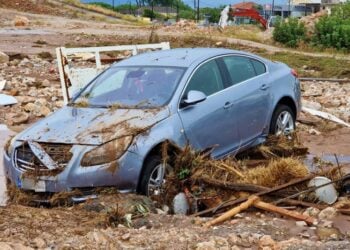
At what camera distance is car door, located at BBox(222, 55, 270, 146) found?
927 centimetres

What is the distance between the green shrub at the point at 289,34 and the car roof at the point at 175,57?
99.4 feet

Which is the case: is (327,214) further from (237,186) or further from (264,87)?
(264,87)

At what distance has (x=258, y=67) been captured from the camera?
10.1 meters

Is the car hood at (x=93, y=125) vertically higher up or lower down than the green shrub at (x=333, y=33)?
higher up

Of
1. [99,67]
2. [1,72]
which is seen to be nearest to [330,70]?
[1,72]

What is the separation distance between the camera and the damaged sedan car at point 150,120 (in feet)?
24.4

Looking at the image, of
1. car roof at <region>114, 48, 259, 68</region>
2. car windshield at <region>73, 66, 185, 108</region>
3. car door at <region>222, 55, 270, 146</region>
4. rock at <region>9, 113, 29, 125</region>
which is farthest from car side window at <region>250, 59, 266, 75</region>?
rock at <region>9, 113, 29, 125</region>

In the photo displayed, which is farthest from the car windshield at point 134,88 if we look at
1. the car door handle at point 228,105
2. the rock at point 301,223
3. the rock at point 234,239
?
the rock at point 234,239

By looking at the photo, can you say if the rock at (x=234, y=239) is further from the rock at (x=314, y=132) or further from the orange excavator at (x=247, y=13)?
the orange excavator at (x=247, y=13)

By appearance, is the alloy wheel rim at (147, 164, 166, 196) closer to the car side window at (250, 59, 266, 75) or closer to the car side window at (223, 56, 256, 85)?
the car side window at (223, 56, 256, 85)

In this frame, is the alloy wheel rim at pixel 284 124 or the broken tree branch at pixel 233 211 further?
the alloy wheel rim at pixel 284 124

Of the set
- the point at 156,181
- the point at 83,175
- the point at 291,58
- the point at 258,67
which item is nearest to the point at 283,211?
the point at 156,181

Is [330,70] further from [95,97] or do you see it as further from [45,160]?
[45,160]

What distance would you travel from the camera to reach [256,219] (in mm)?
6699
